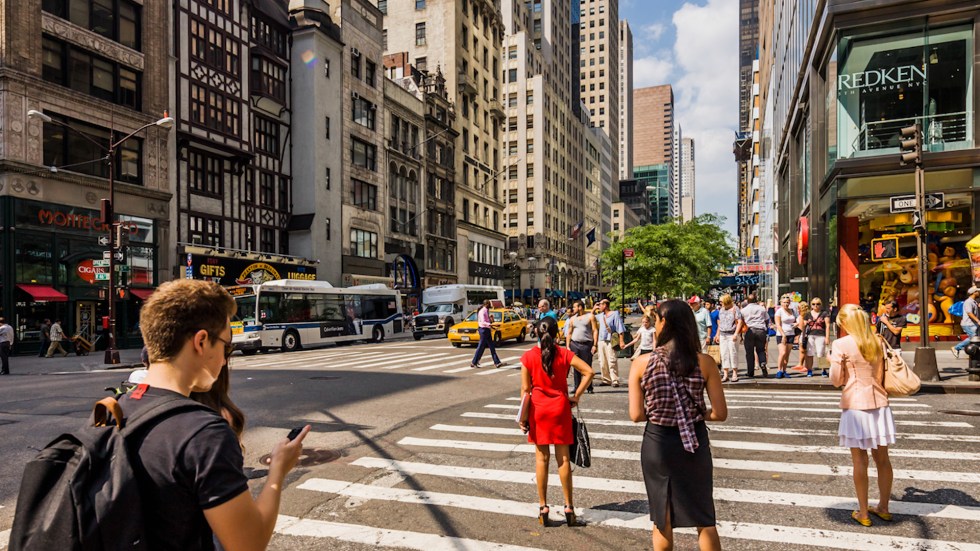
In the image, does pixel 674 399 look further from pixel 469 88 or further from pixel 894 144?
pixel 469 88

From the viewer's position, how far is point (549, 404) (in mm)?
5707

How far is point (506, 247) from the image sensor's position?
8444 centimetres

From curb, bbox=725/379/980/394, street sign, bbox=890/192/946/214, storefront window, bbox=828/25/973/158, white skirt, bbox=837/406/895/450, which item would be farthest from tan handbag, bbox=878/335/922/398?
storefront window, bbox=828/25/973/158

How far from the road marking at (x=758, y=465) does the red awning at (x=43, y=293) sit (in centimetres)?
2536

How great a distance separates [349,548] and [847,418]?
4.35 meters

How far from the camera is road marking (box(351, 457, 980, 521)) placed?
5691 mm

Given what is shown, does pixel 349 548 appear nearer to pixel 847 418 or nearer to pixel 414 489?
pixel 414 489

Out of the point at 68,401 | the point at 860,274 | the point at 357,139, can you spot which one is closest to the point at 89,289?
the point at 68,401

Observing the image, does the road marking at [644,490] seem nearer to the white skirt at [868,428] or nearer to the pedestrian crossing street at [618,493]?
the pedestrian crossing street at [618,493]

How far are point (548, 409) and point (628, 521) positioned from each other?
46.0 inches

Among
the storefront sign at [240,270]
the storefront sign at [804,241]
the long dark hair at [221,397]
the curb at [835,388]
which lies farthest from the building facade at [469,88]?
the long dark hair at [221,397]

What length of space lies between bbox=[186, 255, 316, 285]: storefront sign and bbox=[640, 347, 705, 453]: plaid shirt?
3071cm

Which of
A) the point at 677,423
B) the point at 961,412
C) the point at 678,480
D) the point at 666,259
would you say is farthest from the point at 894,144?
the point at 666,259

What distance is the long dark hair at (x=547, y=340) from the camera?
5797 millimetres
